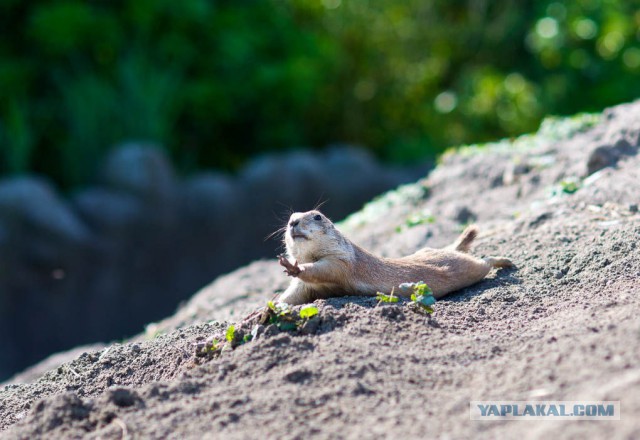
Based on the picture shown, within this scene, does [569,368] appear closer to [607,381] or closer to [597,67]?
[607,381]

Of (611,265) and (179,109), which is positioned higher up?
(179,109)

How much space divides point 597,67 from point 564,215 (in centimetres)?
1012

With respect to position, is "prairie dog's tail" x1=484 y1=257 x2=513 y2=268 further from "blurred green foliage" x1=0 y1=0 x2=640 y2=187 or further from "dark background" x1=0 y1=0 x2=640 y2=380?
"blurred green foliage" x1=0 y1=0 x2=640 y2=187

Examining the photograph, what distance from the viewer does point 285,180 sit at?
13.7m

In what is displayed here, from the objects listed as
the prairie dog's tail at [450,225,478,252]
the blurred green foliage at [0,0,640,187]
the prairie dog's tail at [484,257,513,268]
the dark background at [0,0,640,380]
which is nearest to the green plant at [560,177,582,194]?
the prairie dog's tail at [450,225,478,252]

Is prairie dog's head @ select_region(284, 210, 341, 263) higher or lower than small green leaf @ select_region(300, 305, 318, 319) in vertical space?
higher

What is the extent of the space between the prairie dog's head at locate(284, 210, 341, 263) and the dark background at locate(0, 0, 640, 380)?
6.78m

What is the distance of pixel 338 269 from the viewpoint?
204 inches

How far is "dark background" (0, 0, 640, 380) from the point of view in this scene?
11914 millimetres

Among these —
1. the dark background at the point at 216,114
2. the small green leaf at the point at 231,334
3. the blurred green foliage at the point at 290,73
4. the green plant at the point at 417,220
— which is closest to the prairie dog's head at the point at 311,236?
the small green leaf at the point at 231,334

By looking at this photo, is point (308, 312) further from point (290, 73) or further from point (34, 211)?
point (290, 73)

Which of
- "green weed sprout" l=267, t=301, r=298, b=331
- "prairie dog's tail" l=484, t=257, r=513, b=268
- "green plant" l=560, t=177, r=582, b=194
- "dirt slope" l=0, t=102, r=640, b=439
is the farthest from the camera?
"green plant" l=560, t=177, r=582, b=194

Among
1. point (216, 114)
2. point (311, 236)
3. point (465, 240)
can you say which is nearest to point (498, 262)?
point (465, 240)

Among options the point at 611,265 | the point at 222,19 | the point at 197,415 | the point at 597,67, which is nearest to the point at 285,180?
the point at 222,19
